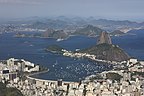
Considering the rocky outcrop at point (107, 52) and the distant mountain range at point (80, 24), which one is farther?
the distant mountain range at point (80, 24)

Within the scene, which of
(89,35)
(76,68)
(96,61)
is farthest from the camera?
(89,35)

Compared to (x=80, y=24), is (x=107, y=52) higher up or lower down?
higher up

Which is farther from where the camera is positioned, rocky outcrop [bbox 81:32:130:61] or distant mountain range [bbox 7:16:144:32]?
distant mountain range [bbox 7:16:144:32]

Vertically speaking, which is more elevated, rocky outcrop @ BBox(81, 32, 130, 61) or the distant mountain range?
rocky outcrop @ BBox(81, 32, 130, 61)

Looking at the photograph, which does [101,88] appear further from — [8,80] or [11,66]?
[11,66]

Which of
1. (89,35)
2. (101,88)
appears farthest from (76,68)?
(89,35)

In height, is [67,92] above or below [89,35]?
above

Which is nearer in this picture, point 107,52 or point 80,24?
point 107,52

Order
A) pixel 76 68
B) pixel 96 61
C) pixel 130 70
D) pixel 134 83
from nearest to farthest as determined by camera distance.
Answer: pixel 134 83 → pixel 130 70 → pixel 76 68 → pixel 96 61

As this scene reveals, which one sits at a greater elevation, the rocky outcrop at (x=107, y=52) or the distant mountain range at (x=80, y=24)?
the rocky outcrop at (x=107, y=52)

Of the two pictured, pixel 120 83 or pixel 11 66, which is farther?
pixel 11 66
